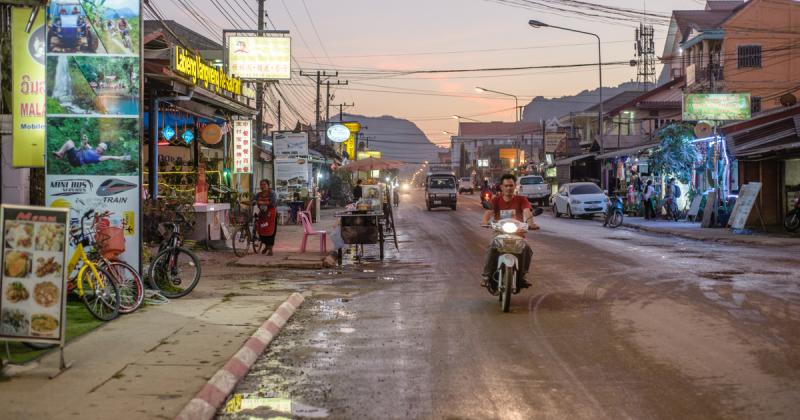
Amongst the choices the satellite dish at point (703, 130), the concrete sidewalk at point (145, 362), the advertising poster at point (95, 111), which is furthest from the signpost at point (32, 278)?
the satellite dish at point (703, 130)

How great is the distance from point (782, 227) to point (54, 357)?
26.0 meters

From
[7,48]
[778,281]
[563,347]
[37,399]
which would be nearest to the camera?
[37,399]

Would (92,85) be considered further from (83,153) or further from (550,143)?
(550,143)

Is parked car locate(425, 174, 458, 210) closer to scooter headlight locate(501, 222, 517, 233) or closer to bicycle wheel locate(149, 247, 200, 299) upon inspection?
bicycle wheel locate(149, 247, 200, 299)

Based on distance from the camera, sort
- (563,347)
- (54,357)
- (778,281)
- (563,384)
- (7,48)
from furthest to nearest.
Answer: (778,281) → (7,48) → (563,347) → (54,357) → (563,384)

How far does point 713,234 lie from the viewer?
2583cm

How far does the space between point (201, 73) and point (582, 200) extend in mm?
24157

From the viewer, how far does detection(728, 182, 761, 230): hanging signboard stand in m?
26.2

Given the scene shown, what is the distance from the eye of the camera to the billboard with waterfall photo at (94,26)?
37.0ft

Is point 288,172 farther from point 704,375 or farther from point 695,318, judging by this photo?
point 704,375

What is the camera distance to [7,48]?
31.4 feet

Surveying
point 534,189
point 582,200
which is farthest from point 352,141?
point 582,200

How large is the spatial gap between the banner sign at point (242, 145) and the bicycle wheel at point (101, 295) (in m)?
15.9

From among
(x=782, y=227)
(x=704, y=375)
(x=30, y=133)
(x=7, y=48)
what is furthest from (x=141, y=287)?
(x=782, y=227)
